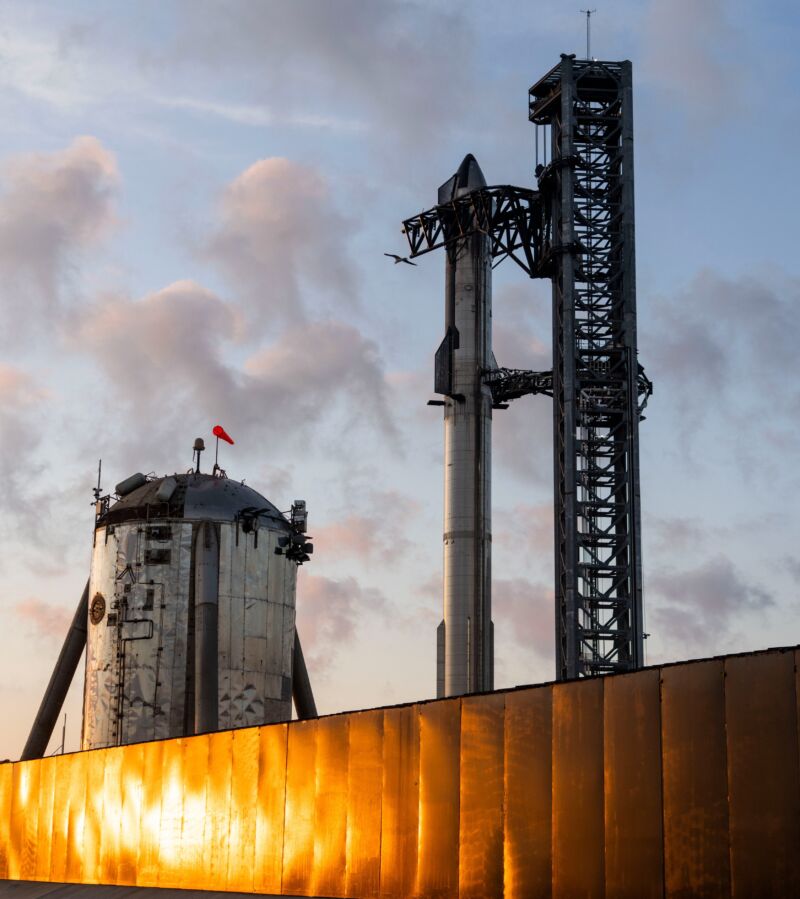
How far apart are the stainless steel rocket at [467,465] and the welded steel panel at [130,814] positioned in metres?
30.2

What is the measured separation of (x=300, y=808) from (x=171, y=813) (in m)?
4.94

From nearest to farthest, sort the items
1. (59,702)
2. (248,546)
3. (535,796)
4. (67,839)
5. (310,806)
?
1. (535,796)
2. (310,806)
3. (67,839)
4. (248,546)
5. (59,702)

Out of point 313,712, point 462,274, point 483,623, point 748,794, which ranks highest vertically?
point 462,274

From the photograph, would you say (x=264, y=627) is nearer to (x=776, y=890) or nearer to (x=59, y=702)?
(x=59, y=702)

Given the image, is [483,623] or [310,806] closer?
[310,806]

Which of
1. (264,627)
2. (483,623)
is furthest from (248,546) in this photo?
(483,623)

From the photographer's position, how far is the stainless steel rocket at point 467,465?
207ft

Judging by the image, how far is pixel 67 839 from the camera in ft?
115

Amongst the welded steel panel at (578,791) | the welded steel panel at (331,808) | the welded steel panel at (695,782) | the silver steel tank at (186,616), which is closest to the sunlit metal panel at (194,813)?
the welded steel panel at (331,808)

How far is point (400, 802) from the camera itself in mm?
24828

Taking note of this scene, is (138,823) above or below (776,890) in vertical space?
above

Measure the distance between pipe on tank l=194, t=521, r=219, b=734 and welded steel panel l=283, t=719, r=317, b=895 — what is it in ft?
71.2

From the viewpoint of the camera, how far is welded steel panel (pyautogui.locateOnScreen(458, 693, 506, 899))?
22750 mm

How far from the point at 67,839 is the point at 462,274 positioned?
39138 mm
